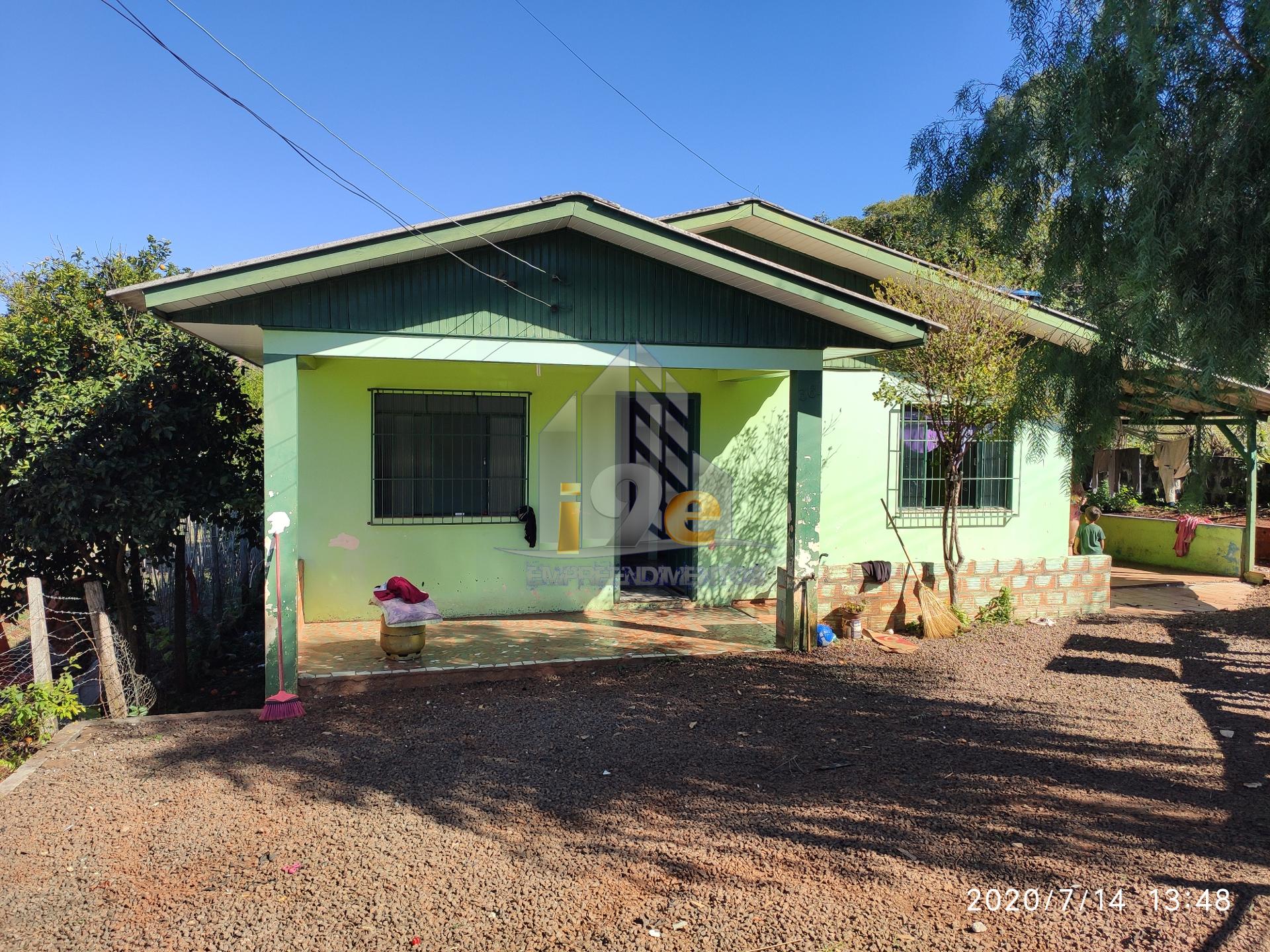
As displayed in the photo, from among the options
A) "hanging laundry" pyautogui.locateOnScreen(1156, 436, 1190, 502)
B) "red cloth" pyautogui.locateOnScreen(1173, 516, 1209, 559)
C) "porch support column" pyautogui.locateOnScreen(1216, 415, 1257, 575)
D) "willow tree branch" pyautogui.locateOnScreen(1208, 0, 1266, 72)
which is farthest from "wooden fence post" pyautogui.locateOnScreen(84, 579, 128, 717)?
"hanging laundry" pyautogui.locateOnScreen(1156, 436, 1190, 502)

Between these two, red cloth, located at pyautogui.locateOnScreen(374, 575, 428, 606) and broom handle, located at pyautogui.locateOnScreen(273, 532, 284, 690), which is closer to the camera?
broom handle, located at pyautogui.locateOnScreen(273, 532, 284, 690)

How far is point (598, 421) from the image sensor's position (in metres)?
9.16

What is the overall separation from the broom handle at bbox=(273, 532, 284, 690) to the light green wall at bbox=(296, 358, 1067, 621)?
2.07 metres

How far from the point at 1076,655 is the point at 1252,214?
5154 mm

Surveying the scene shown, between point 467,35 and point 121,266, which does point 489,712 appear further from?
point 121,266

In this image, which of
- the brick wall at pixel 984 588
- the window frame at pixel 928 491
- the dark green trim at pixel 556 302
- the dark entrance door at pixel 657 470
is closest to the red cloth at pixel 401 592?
the dark green trim at pixel 556 302

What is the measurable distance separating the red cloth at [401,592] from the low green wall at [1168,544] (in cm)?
1215

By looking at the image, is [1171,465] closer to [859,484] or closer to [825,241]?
[859,484]

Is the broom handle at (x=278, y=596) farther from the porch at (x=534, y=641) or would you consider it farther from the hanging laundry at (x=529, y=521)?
the hanging laundry at (x=529, y=521)

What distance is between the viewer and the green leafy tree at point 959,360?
788 cm

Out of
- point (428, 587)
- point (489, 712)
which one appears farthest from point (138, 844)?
point (428, 587)

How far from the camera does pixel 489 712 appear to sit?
600 cm

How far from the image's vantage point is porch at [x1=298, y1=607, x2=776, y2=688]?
22.4 feet

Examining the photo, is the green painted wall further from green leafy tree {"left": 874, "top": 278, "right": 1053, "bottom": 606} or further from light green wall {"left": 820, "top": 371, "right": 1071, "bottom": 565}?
green leafy tree {"left": 874, "top": 278, "right": 1053, "bottom": 606}
